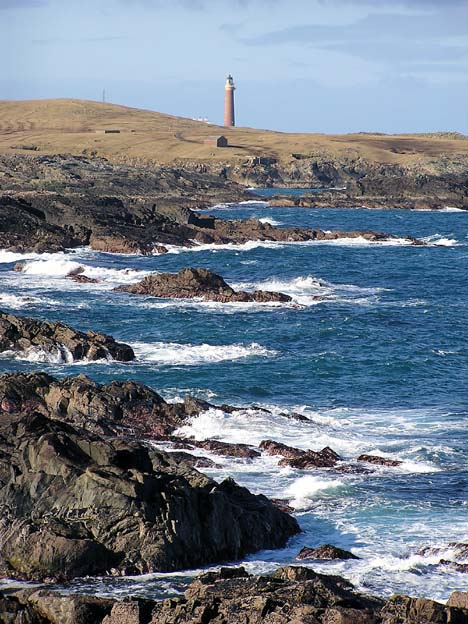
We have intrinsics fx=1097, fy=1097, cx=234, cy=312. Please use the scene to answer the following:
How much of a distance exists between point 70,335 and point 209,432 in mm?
13629

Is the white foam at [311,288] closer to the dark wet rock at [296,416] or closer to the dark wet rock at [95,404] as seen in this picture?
the dark wet rock at [296,416]

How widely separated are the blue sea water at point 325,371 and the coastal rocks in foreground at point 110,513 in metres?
0.68

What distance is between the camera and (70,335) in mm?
48062

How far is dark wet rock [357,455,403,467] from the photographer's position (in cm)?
3322

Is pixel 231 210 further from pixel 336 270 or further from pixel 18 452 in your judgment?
pixel 18 452

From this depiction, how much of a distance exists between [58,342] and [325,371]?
11.6 meters

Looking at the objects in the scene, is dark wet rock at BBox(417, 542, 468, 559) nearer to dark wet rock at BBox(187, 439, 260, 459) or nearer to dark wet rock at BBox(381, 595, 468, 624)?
dark wet rock at BBox(381, 595, 468, 624)

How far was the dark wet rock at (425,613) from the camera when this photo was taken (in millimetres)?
18375

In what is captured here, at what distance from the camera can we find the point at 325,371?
4709 cm

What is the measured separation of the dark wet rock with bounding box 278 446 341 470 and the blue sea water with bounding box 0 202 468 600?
0.45 metres

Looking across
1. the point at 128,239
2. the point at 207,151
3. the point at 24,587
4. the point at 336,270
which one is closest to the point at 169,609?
the point at 24,587

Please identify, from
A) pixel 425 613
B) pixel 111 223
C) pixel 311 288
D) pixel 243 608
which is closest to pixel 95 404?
pixel 243 608

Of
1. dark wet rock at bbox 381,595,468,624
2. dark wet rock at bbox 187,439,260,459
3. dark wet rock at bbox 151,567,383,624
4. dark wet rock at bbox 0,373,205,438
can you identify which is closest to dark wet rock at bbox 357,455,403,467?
dark wet rock at bbox 187,439,260,459

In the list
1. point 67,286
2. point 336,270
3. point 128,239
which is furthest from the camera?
point 128,239
